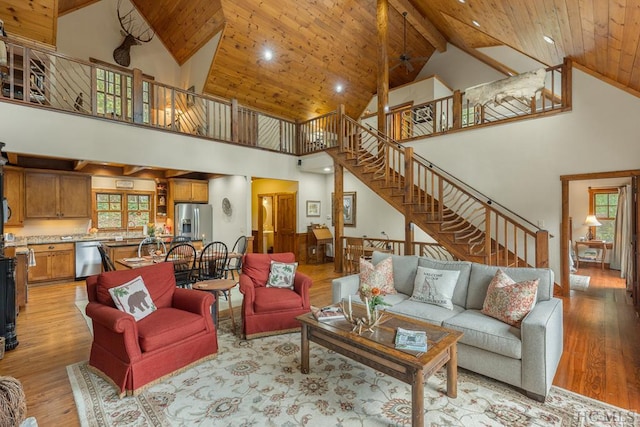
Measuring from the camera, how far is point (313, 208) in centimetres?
870

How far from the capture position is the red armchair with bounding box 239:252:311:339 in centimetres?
342

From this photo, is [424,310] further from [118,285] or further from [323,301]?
[118,285]

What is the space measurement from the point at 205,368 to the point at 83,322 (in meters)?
2.39

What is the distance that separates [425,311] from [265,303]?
171 centimetres

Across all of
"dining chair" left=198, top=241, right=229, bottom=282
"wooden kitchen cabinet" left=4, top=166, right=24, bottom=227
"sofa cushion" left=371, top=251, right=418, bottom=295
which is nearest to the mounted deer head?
"wooden kitchen cabinet" left=4, top=166, right=24, bottom=227

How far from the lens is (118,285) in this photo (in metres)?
2.79

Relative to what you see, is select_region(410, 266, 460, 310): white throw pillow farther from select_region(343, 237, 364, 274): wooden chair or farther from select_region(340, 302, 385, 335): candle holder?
select_region(343, 237, 364, 274): wooden chair

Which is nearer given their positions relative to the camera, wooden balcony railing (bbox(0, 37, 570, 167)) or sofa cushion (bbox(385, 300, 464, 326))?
sofa cushion (bbox(385, 300, 464, 326))

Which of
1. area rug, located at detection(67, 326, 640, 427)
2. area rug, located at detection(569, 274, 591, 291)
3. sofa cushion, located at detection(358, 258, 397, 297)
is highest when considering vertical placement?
sofa cushion, located at detection(358, 258, 397, 297)

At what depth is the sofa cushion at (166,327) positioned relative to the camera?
8.18ft

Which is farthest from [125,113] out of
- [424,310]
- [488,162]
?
[488,162]

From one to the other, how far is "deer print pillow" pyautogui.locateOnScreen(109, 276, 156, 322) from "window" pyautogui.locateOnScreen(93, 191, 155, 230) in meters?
5.36

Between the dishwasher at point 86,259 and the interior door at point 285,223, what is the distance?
14.0ft

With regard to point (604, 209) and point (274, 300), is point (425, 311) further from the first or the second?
point (604, 209)
